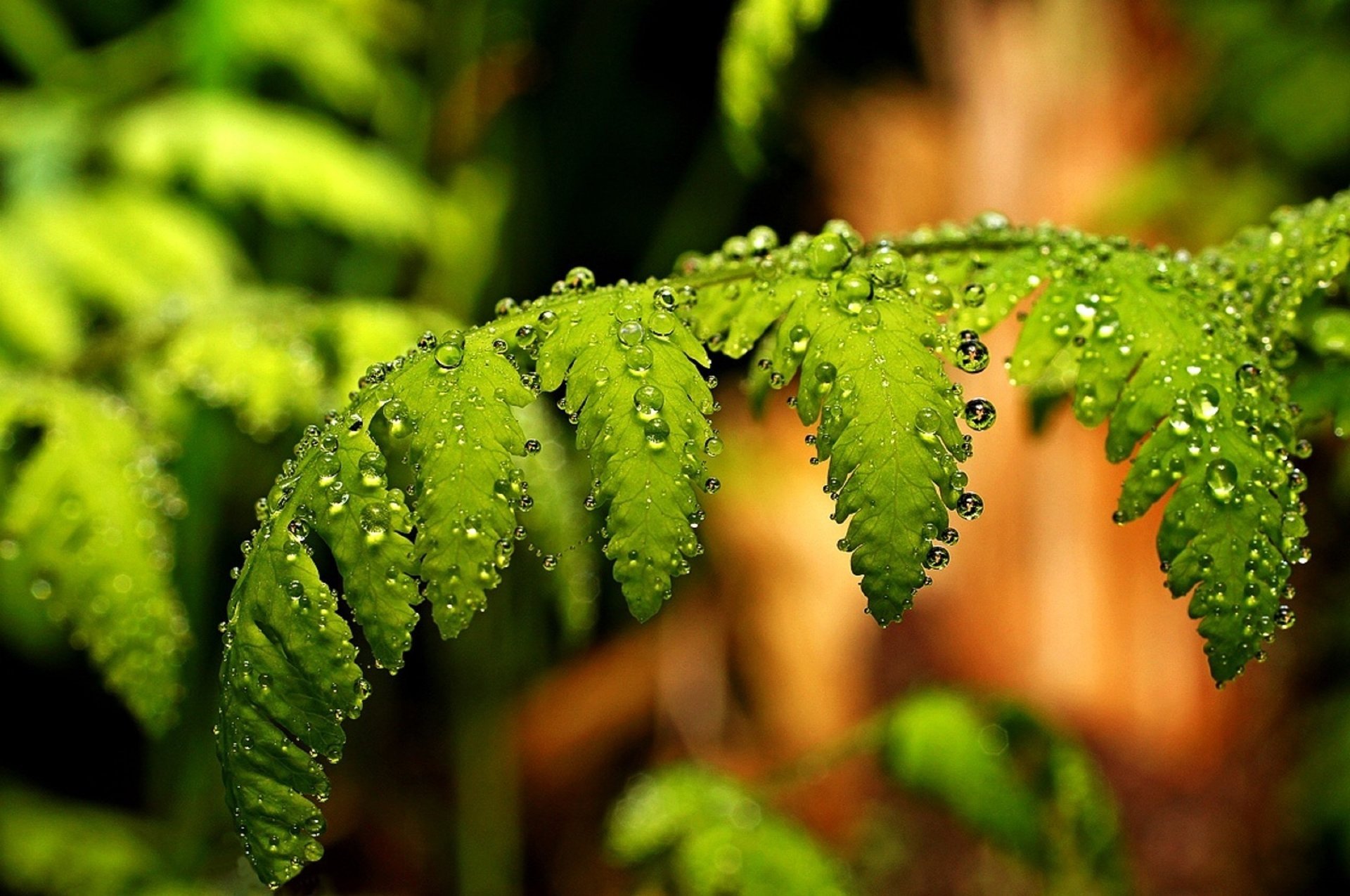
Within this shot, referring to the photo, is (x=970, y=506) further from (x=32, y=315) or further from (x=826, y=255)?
(x=32, y=315)

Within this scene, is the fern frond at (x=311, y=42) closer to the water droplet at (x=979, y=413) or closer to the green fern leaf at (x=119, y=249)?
the green fern leaf at (x=119, y=249)

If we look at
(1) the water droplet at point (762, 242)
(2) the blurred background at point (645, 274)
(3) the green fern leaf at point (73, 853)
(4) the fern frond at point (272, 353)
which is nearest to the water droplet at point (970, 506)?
(1) the water droplet at point (762, 242)

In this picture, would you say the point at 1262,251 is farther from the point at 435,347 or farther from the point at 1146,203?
the point at 1146,203

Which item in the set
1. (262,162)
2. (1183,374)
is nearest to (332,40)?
(262,162)

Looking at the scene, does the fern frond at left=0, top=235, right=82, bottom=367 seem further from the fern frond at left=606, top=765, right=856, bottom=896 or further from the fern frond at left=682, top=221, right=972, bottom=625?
the fern frond at left=682, top=221, right=972, bottom=625

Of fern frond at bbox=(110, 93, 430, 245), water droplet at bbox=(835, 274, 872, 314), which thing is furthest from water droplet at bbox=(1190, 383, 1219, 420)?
fern frond at bbox=(110, 93, 430, 245)

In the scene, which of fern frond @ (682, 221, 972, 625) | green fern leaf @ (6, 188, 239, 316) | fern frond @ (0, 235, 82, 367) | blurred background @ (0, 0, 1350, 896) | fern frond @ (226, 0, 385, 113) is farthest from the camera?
fern frond @ (226, 0, 385, 113)
